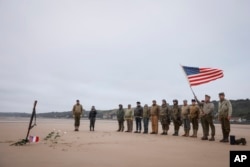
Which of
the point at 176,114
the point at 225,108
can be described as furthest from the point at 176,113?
the point at 225,108

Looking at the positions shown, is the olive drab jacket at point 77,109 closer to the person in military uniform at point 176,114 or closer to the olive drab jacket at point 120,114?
the olive drab jacket at point 120,114

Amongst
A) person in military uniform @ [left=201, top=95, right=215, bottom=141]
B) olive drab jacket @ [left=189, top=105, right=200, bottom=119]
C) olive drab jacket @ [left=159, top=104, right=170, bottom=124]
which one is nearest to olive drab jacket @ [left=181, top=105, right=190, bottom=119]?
olive drab jacket @ [left=189, top=105, right=200, bottom=119]

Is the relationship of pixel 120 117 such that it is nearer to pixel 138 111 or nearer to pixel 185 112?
pixel 138 111

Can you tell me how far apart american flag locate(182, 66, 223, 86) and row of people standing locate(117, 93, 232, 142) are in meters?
0.76

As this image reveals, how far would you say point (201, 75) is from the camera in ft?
40.8

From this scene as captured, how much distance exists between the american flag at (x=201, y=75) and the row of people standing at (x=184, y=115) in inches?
29.8

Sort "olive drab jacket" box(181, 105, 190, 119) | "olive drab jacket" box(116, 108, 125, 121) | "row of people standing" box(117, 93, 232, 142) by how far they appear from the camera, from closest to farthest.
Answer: "row of people standing" box(117, 93, 232, 142), "olive drab jacket" box(181, 105, 190, 119), "olive drab jacket" box(116, 108, 125, 121)

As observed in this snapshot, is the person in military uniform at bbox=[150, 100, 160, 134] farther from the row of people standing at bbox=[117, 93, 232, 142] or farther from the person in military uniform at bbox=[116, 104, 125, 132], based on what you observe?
the person in military uniform at bbox=[116, 104, 125, 132]

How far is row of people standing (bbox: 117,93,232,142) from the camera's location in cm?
1177

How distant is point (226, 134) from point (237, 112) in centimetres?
5174

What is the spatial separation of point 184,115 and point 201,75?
3.54 m

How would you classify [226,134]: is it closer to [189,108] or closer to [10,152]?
[189,108]

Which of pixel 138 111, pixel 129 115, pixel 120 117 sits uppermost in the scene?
pixel 138 111

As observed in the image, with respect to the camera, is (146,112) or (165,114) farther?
(146,112)
